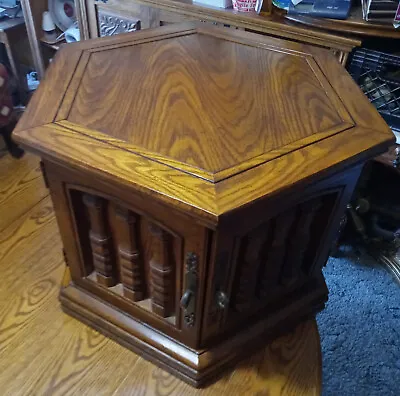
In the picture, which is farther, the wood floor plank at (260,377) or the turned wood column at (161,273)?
the wood floor plank at (260,377)

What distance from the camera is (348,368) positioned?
1.28 metres

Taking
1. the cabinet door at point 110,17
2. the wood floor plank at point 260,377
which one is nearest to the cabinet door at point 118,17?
the cabinet door at point 110,17

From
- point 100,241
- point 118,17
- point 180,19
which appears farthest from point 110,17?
point 100,241

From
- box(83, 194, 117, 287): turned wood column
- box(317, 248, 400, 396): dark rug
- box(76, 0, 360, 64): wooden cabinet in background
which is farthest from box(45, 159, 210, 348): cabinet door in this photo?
box(317, 248, 400, 396): dark rug

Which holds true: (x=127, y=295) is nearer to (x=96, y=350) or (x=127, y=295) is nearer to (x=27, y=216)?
(x=96, y=350)

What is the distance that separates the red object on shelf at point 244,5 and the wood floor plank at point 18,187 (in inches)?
23.9

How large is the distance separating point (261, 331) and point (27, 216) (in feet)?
1.80

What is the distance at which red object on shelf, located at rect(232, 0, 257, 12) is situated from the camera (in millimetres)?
1017

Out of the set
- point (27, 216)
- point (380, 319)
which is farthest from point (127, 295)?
point (380, 319)

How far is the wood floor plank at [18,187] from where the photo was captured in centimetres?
98

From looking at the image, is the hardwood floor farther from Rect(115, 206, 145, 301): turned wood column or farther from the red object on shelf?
the red object on shelf

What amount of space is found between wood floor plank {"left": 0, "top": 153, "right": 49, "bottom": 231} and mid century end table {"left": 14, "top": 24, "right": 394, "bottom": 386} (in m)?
0.27

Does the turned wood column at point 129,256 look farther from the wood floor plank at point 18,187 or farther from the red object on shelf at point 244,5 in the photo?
the red object on shelf at point 244,5

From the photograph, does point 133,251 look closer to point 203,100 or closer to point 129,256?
point 129,256
